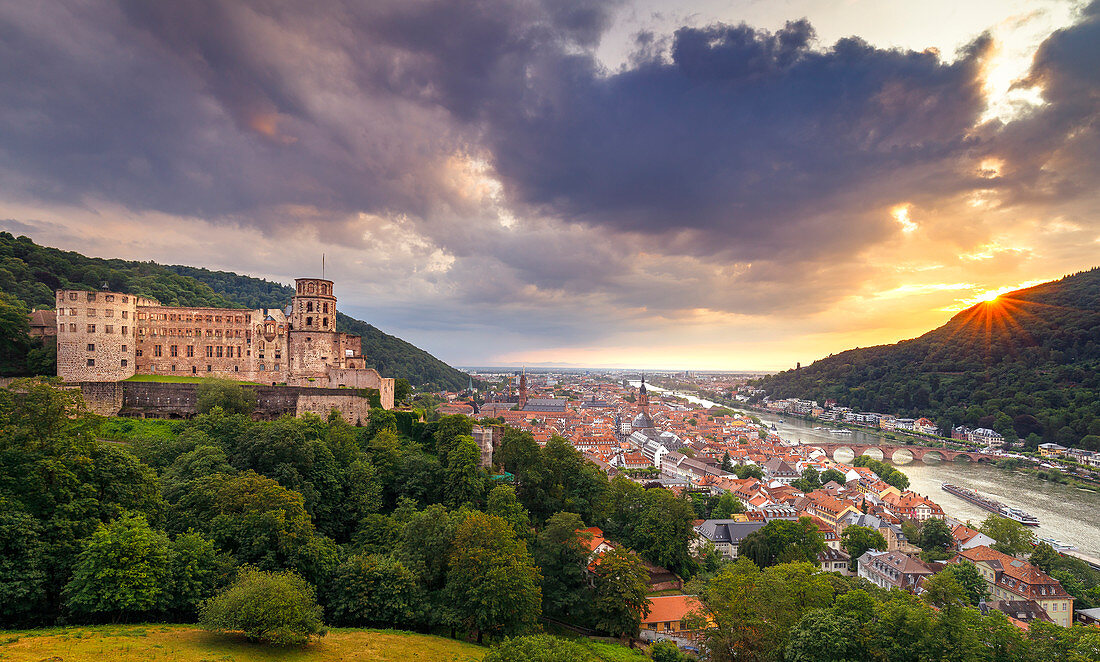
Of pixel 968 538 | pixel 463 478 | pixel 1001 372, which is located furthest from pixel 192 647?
pixel 1001 372

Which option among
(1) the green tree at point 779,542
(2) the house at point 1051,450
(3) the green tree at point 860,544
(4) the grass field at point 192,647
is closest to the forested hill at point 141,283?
(4) the grass field at point 192,647

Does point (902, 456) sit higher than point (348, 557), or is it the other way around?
point (348, 557)

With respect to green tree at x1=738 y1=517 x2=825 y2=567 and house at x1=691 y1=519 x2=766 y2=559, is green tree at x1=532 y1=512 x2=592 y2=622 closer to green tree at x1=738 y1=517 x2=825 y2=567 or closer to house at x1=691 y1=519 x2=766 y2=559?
green tree at x1=738 y1=517 x2=825 y2=567

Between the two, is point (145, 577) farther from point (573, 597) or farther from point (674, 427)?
point (674, 427)

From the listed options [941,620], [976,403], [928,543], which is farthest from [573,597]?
[976,403]

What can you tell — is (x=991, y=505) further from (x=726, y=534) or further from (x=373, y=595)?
(x=373, y=595)

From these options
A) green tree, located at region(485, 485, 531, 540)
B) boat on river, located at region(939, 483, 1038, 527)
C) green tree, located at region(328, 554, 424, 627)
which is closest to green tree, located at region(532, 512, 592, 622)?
green tree, located at region(485, 485, 531, 540)
